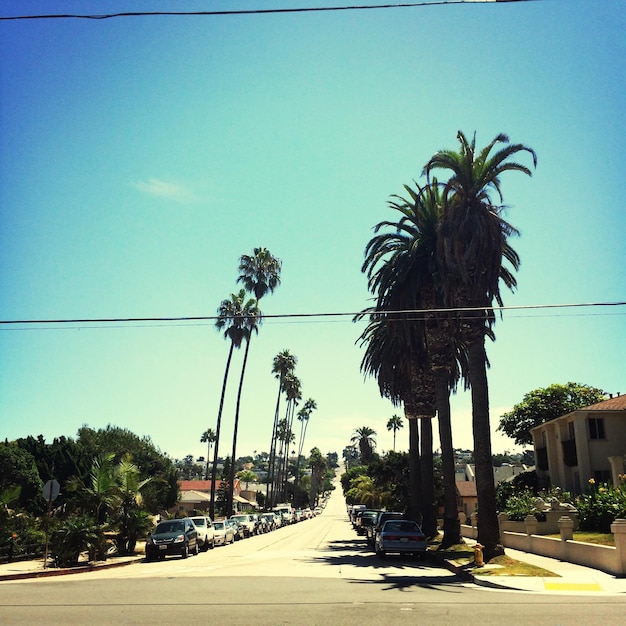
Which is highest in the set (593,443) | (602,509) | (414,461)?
(593,443)

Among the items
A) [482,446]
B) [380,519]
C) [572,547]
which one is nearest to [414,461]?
[380,519]

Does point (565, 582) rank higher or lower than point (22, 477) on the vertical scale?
lower

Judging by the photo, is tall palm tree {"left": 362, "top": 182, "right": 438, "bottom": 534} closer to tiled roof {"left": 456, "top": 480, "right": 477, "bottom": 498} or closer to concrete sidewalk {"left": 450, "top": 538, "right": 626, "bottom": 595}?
concrete sidewalk {"left": 450, "top": 538, "right": 626, "bottom": 595}

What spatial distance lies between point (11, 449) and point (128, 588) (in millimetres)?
28781

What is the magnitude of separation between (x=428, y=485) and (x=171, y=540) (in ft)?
49.9

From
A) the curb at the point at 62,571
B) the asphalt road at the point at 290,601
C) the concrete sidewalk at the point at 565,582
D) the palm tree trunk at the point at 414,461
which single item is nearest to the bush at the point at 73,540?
the curb at the point at 62,571

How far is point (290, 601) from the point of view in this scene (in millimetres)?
12195

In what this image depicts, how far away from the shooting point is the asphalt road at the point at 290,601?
1017cm

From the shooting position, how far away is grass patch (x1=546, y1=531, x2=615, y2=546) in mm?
20484

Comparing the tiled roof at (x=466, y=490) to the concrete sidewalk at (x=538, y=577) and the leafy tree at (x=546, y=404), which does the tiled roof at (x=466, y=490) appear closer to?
the leafy tree at (x=546, y=404)


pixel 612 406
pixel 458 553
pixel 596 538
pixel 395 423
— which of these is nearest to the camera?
pixel 596 538

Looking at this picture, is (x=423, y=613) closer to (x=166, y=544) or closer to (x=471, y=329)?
(x=471, y=329)

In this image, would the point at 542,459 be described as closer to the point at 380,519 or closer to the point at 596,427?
the point at 596,427

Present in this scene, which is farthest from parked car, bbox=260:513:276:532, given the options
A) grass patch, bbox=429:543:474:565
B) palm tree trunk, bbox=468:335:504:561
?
palm tree trunk, bbox=468:335:504:561
